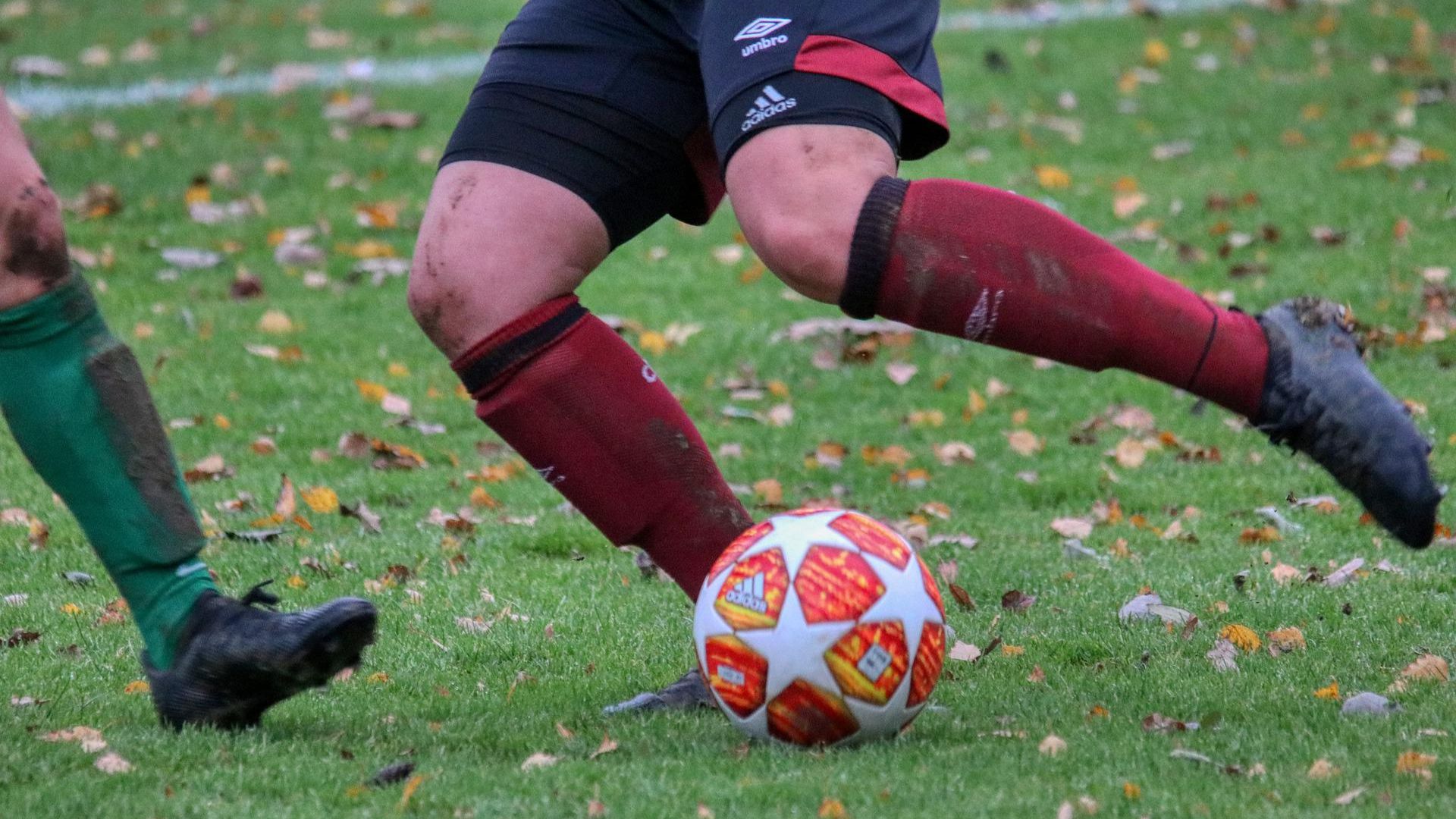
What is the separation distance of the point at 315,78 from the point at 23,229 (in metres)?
9.12

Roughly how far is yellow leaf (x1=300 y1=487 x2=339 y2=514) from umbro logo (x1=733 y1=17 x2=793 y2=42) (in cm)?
292

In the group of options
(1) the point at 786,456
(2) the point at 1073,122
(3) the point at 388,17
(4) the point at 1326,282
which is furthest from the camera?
(3) the point at 388,17

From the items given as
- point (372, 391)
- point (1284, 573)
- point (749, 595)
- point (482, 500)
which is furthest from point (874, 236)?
point (372, 391)

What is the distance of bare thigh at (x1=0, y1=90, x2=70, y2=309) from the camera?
282cm

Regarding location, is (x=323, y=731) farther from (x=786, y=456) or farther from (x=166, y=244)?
(x=166, y=244)

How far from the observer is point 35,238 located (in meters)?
2.84

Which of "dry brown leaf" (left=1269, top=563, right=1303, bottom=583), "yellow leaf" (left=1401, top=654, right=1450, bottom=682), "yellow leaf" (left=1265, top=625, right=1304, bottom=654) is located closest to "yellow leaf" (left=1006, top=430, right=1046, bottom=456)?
"dry brown leaf" (left=1269, top=563, right=1303, bottom=583)

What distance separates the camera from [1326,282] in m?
7.52

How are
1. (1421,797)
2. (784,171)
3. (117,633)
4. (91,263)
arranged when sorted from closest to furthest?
(1421,797)
(784,171)
(117,633)
(91,263)

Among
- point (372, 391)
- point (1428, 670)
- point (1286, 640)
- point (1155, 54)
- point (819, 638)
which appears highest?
point (819, 638)

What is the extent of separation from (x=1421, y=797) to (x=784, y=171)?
1376 mm

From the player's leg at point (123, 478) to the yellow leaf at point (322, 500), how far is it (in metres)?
2.34

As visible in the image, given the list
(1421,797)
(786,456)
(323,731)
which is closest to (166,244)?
(786,456)

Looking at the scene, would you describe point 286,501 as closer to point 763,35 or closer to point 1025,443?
point 1025,443
